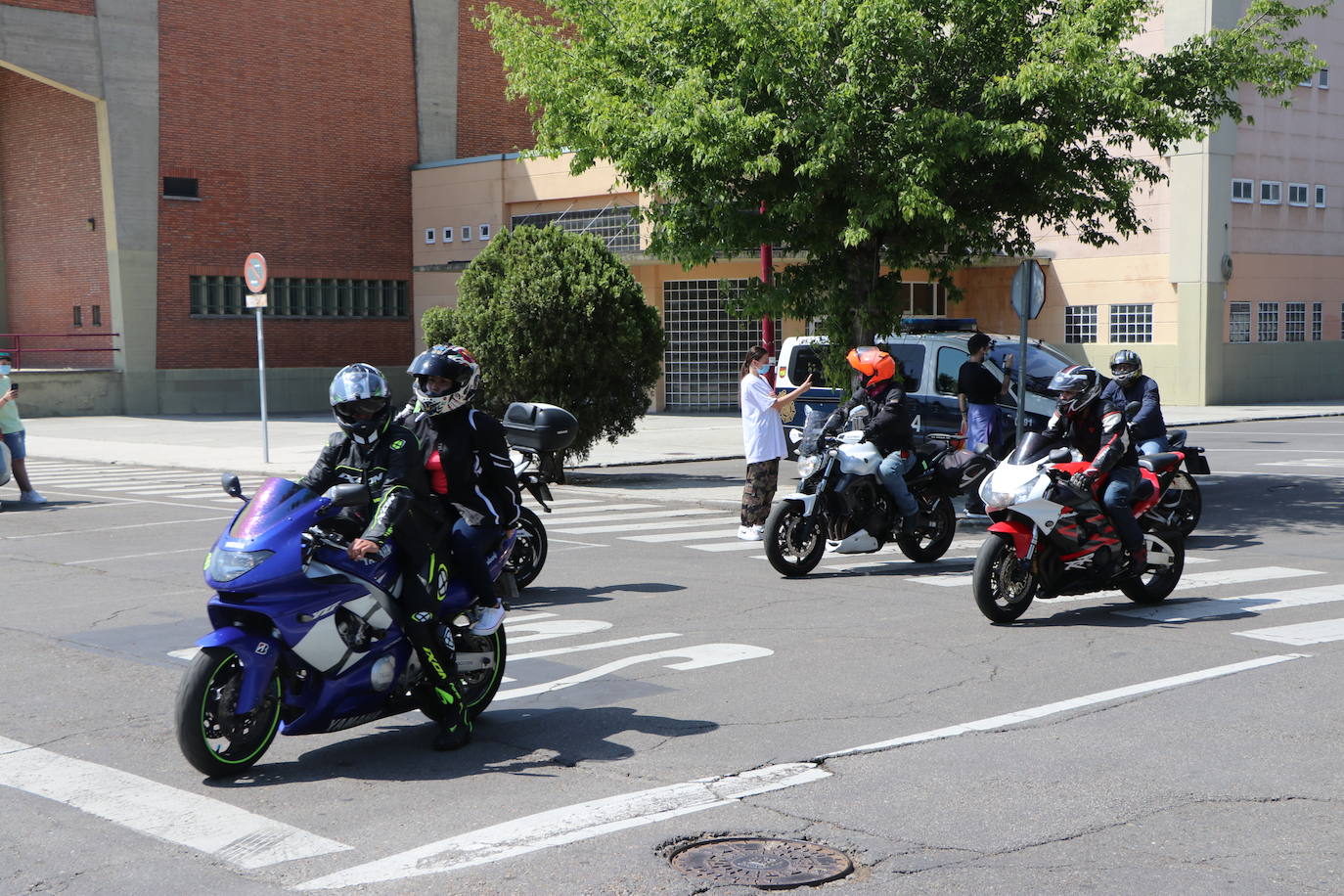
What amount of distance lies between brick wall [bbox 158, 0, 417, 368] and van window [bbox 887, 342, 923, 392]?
24.3 m

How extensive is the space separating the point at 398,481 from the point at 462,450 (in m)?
0.91

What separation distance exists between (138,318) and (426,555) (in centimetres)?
3265

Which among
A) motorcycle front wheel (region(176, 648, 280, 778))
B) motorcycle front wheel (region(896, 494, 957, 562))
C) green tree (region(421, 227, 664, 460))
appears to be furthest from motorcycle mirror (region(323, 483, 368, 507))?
green tree (region(421, 227, 664, 460))

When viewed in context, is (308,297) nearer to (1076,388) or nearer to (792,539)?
(792,539)

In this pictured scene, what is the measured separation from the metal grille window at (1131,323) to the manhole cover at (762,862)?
110 feet

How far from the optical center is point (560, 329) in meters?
19.2

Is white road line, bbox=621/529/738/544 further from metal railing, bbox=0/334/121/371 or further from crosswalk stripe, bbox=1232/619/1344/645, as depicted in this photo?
metal railing, bbox=0/334/121/371

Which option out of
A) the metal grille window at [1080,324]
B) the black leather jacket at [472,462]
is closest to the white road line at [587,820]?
the black leather jacket at [472,462]

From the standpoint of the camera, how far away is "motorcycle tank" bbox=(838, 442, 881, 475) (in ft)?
38.1

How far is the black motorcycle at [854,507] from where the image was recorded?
1145 cm

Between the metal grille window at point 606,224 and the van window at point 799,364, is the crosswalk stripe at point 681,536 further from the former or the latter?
the metal grille window at point 606,224

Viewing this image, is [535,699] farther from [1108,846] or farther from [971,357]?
[971,357]

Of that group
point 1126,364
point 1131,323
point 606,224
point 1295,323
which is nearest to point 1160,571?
point 1126,364

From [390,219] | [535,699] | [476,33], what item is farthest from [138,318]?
[535,699]
